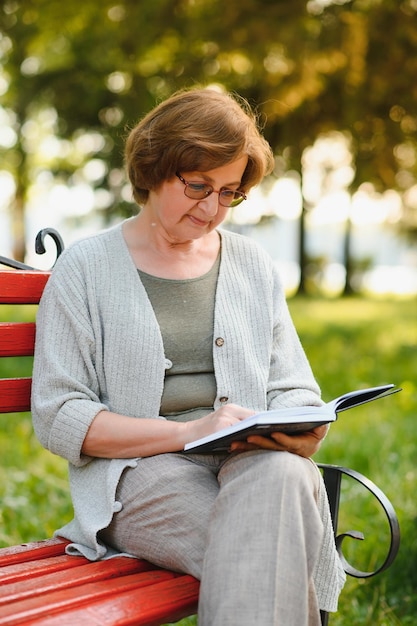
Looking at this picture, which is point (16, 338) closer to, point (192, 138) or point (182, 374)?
point (182, 374)

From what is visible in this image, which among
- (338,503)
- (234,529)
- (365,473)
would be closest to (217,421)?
(234,529)

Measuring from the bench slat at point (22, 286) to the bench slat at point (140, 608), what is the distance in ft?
3.26

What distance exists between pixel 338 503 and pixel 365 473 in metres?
2.15

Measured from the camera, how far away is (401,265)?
118ft

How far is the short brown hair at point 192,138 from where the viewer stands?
248cm

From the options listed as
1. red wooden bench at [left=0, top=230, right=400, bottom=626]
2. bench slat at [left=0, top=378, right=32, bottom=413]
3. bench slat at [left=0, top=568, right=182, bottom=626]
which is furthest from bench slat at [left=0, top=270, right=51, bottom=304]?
bench slat at [left=0, top=568, right=182, bottom=626]

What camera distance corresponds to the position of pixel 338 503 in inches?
102

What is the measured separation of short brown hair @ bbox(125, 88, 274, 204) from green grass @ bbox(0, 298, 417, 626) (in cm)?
165

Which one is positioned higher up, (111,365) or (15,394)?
(111,365)

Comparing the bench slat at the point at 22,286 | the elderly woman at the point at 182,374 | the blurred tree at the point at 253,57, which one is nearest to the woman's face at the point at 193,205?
the elderly woman at the point at 182,374

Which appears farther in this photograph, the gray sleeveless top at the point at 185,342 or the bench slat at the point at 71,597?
the gray sleeveless top at the point at 185,342

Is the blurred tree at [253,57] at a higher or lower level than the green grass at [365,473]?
higher

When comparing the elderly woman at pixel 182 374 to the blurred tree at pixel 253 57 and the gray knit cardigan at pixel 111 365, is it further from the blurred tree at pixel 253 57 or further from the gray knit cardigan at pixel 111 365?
the blurred tree at pixel 253 57

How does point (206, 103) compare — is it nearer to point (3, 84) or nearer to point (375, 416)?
point (375, 416)
